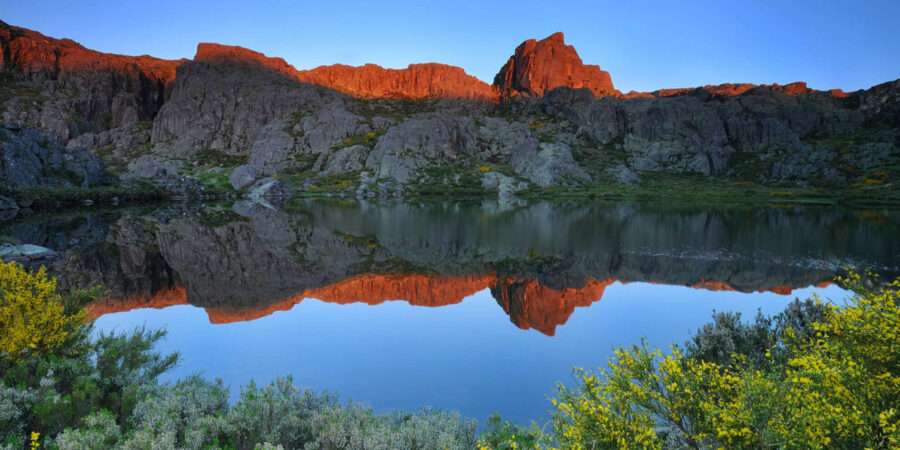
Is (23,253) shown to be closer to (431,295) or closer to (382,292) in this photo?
(382,292)

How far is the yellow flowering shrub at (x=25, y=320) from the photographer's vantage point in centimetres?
952

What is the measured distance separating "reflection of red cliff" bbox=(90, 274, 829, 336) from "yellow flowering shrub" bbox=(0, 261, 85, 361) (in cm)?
784

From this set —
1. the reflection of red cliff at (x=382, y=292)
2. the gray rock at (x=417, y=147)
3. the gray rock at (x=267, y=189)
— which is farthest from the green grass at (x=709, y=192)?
the reflection of red cliff at (x=382, y=292)

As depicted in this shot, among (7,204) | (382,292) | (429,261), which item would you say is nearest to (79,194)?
(7,204)

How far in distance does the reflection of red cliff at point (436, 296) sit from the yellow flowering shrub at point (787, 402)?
35.3 ft

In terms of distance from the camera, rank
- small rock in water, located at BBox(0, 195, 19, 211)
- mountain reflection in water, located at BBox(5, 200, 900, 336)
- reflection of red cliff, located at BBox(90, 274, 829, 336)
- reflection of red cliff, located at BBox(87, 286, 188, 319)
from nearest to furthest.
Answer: reflection of red cliff, located at BBox(90, 274, 829, 336), reflection of red cliff, located at BBox(87, 286, 188, 319), mountain reflection in water, located at BBox(5, 200, 900, 336), small rock in water, located at BBox(0, 195, 19, 211)

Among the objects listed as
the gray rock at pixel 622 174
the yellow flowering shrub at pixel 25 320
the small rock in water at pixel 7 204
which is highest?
the gray rock at pixel 622 174

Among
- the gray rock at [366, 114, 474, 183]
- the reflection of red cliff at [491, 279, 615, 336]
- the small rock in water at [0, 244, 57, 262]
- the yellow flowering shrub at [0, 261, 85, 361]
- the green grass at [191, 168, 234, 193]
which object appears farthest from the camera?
the gray rock at [366, 114, 474, 183]

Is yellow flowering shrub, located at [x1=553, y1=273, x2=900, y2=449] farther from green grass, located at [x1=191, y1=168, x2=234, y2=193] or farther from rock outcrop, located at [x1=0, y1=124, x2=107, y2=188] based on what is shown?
green grass, located at [x1=191, y1=168, x2=234, y2=193]

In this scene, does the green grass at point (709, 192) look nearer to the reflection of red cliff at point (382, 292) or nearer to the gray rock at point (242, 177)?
the gray rock at point (242, 177)

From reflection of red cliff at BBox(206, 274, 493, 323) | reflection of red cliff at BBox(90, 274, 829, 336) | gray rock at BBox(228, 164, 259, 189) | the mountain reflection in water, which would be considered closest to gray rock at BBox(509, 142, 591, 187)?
gray rock at BBox(228, 164, 259, 189)

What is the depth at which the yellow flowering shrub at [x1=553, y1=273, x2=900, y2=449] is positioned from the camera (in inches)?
199

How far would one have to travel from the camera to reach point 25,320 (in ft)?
32.6

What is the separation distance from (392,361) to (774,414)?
1131 cm
